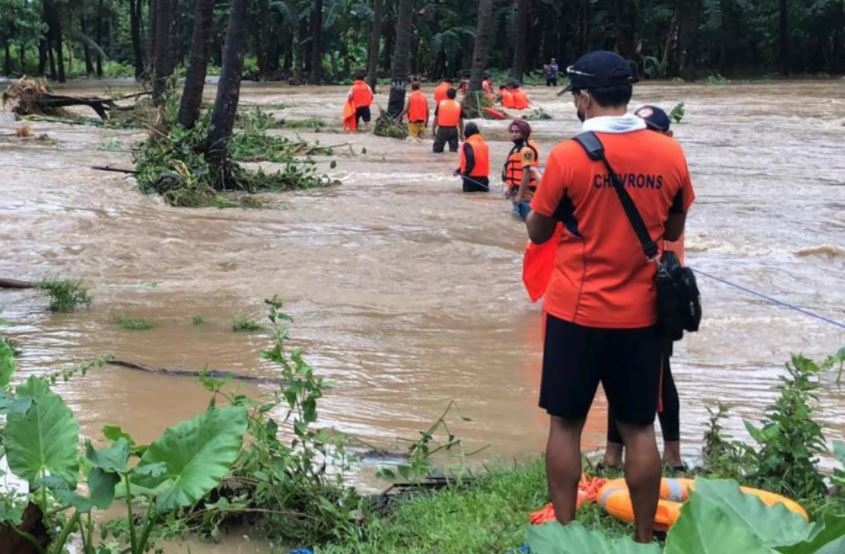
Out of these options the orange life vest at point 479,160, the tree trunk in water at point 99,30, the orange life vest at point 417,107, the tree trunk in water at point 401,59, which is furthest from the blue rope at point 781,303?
the tree trunk in water at point 99,30

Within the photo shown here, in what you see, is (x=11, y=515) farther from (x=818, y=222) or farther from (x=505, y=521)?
(x=818, y=222)

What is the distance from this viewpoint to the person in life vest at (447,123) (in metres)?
20.9

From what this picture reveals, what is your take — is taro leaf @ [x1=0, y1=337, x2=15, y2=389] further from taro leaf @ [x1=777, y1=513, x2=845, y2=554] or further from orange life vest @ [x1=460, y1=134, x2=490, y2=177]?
orange life vest @ [x1=460, y1=134, x2=490, y2=177]

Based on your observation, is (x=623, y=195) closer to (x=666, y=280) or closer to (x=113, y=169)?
(x=666, y=280)

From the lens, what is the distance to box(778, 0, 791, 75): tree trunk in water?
1868 inches

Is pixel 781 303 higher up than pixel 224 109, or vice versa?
pixel 224 109

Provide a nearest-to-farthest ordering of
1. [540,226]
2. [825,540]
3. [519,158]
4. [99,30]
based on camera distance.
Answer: [825,540], [540,226], [519,158], [99,30]

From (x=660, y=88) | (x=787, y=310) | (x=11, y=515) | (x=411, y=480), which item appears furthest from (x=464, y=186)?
(x=660, y=88)

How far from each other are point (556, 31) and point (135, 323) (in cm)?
4827

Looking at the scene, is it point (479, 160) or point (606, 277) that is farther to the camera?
point (479, 160)

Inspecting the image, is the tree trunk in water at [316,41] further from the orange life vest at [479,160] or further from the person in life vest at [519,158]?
the person in life vest at [519,158]

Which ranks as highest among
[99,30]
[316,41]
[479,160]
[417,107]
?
[99,30]

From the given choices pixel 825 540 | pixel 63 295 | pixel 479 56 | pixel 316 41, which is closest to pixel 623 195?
pixel 825 540

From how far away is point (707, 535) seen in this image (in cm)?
148
